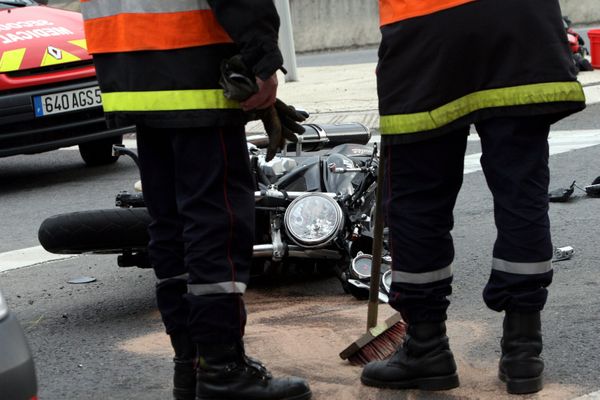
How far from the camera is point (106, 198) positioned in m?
8.34

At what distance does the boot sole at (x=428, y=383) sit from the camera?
12.6 ft

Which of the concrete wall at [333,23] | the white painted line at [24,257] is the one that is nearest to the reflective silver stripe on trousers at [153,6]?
the white painted line at [24,257]

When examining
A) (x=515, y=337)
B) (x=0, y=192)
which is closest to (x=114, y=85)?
(x=515, y=337)

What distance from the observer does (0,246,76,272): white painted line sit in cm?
643

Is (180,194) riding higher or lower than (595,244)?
higher

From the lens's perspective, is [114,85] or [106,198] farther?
[106,198]

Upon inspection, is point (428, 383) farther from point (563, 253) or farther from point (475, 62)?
point (563, 253)

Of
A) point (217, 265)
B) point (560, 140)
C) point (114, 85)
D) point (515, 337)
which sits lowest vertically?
point (560, 140)

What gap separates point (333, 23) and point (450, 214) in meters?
20.1

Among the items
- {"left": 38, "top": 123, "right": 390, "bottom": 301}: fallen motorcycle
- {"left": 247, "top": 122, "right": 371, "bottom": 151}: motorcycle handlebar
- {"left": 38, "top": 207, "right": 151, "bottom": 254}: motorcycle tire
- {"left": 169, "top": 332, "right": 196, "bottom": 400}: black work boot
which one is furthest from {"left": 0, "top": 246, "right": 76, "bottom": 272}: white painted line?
{"left": 169, "top": 332, "right": 196, "bottom": 400}: black work boot

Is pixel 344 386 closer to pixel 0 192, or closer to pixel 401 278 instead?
pixel 401 278

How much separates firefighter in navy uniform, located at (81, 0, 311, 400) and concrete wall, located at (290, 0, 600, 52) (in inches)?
765

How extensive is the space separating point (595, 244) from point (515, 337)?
2254mm

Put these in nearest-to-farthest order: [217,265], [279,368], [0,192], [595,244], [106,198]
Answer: [217,265], [279,368], [595,244], [106,198], [0,192]
